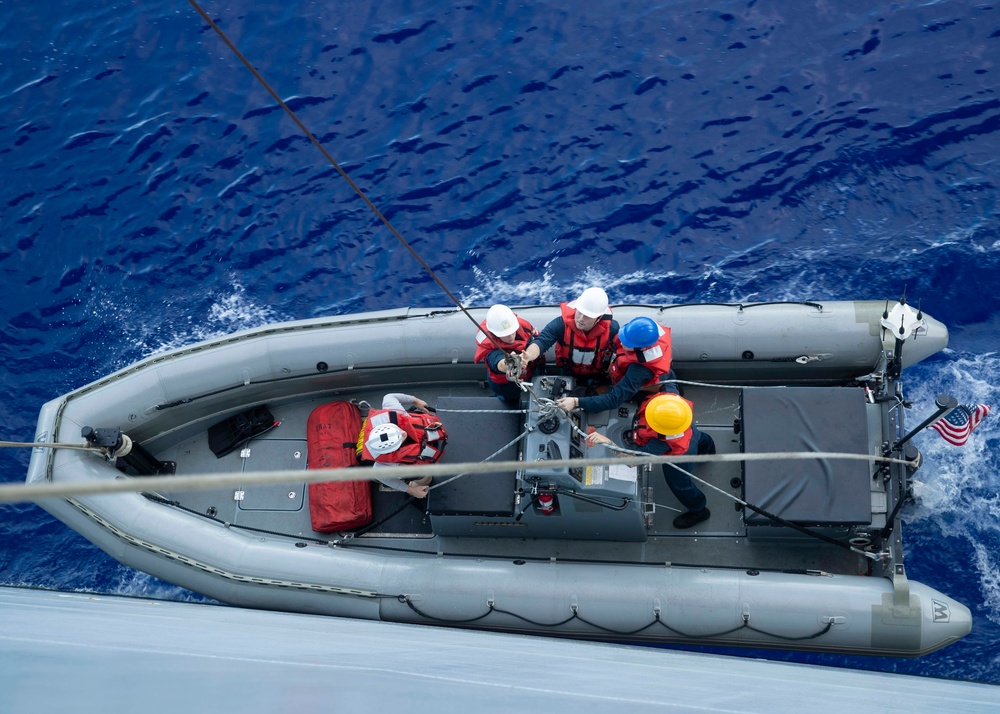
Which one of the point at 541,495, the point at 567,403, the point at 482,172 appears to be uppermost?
the point at 482,172

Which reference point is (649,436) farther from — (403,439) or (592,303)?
(403,439)

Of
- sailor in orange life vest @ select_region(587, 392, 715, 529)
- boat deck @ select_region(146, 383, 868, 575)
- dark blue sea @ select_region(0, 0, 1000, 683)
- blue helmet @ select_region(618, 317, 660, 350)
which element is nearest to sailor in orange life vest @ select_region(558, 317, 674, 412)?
blue helmet @ select_region(618, 317, 660, 350)

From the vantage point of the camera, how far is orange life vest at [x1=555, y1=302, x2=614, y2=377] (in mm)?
5238

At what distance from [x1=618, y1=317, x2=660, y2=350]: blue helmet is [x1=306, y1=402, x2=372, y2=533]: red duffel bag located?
6.56 ft

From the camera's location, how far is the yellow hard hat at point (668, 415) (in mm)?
4738

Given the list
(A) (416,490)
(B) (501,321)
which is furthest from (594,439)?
(A) (416,490)

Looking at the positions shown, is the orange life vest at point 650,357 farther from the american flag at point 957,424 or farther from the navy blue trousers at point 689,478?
the american flag at point 957,424

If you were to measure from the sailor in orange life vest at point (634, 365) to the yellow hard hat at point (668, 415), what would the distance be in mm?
328

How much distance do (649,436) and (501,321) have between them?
105 centimetres

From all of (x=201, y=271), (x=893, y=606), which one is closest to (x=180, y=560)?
(x=201, y=271)

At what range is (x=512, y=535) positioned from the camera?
18.6ft

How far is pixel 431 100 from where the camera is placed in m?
8.73

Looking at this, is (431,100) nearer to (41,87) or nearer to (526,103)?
(526,103)

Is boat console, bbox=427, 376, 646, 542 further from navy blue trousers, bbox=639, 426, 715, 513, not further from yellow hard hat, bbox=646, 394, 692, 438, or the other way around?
yellow hard hat, bbox=646, 394, 692, 438
